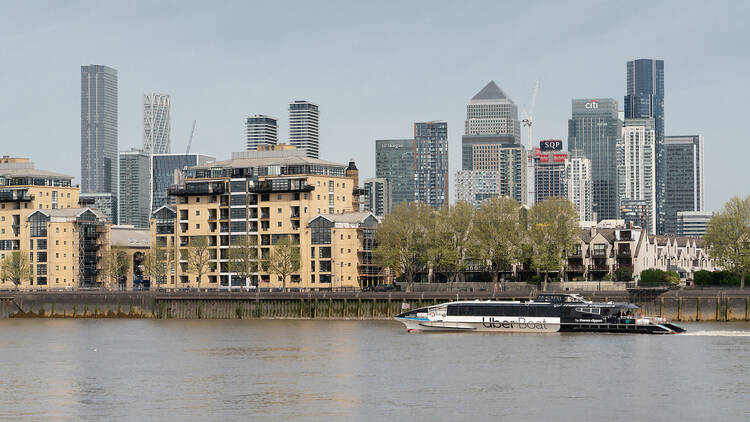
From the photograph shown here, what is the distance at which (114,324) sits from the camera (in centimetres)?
17712

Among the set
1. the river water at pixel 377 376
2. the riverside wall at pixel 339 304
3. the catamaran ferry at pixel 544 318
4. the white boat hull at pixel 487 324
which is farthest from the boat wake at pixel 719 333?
the riverside wall at pixel 339 304

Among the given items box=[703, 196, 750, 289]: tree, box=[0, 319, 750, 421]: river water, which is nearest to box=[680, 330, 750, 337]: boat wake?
box=[0, 319, 750, 421]: river water

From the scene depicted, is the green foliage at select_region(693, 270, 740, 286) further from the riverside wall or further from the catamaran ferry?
the catamaran ferry

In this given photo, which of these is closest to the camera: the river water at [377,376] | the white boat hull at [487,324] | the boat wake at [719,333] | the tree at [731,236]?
the river water at [377,376]

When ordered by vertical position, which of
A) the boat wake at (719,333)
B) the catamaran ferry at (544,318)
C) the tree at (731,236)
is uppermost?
the tree at (731,236)

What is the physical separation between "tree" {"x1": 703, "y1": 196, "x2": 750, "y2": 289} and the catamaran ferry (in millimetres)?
46172

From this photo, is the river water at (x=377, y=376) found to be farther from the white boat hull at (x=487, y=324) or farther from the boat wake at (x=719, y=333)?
the white boat hull at (x=487, y=324)

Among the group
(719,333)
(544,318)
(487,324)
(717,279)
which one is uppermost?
(717,279)

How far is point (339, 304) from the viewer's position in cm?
18338

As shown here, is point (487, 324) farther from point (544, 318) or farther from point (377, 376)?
point (377, 376)

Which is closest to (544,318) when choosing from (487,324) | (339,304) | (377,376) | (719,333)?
(487,324)

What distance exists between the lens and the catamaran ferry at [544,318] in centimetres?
14200

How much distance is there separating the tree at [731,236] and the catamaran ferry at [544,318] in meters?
46.2

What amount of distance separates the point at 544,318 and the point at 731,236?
59.8 metres
